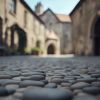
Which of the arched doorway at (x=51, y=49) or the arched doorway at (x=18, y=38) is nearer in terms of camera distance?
the arched doorway at (x=18, y=38)

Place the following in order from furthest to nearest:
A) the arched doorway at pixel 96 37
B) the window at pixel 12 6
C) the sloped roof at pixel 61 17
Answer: the sloped roof at pixel 61 17 < the arched doorway at pixel 96 37 < the window at pixel 12 6

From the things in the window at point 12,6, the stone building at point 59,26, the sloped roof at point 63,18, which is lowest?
the window at point 12,6

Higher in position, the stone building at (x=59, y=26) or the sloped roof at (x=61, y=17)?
the sloped roof at (x=61, y=17)

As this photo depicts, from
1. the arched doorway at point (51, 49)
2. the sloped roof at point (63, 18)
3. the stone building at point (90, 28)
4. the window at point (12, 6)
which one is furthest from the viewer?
the sloped roof at point (63, 18)

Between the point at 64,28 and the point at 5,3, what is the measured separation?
3295cm

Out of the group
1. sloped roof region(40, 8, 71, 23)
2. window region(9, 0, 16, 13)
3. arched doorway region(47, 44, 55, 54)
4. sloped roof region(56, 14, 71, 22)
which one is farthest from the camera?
sloped roof region(56, 14, 71, 22)

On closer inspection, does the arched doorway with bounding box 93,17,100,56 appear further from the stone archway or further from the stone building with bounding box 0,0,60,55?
the stone archway

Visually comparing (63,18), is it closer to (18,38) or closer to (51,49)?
(51,49)

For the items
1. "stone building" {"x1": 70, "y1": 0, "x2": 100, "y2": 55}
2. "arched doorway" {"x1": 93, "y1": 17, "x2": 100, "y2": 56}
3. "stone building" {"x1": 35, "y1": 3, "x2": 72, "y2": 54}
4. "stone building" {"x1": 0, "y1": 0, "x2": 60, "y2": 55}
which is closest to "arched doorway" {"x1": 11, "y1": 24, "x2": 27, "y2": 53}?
"stone building" {"x1": 0, "y1": 0, "x2": 60, "y2": 55}

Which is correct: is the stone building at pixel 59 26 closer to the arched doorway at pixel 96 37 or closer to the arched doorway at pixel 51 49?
the arched doorway at pixel 51 49

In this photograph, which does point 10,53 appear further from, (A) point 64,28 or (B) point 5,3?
(A) point 64,28

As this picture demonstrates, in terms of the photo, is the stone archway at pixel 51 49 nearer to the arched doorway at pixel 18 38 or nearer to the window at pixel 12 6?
the arched doorway at pixel 18 38

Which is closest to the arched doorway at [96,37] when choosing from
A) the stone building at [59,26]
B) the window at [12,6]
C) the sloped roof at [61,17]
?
the window at [12,6]

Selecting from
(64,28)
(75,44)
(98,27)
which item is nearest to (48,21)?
(64,28)
